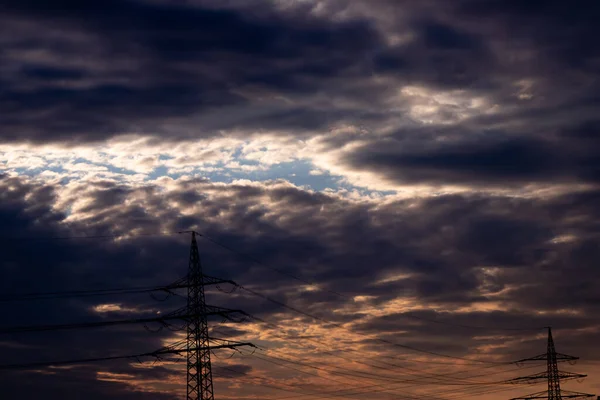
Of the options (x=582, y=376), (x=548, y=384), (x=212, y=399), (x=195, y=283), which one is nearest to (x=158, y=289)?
(x=195, y=283)

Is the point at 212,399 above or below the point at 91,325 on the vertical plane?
below

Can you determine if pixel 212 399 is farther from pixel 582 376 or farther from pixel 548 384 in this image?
pixel 582 376

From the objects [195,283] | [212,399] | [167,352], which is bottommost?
[212,399]

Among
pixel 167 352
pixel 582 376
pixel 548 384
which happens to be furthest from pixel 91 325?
pixel 582 376

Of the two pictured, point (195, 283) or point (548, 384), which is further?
point (548, 384)

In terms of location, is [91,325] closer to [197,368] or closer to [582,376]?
[197,368]

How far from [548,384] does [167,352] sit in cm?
6088

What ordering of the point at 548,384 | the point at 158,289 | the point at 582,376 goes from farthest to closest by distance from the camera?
the point at 582,376 → the point at 548,384 → the point at 158,289

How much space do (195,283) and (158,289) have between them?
464 cm

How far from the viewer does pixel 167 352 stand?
9144 centimetres

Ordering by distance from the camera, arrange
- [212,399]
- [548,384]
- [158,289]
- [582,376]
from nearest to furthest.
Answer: [212,399], [158,289], [548,384], [582,376]

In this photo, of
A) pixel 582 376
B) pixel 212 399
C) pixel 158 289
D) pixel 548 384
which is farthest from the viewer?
pixel 582 376

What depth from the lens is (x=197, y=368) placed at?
3413 inches

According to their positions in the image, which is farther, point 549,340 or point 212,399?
point 549,340
